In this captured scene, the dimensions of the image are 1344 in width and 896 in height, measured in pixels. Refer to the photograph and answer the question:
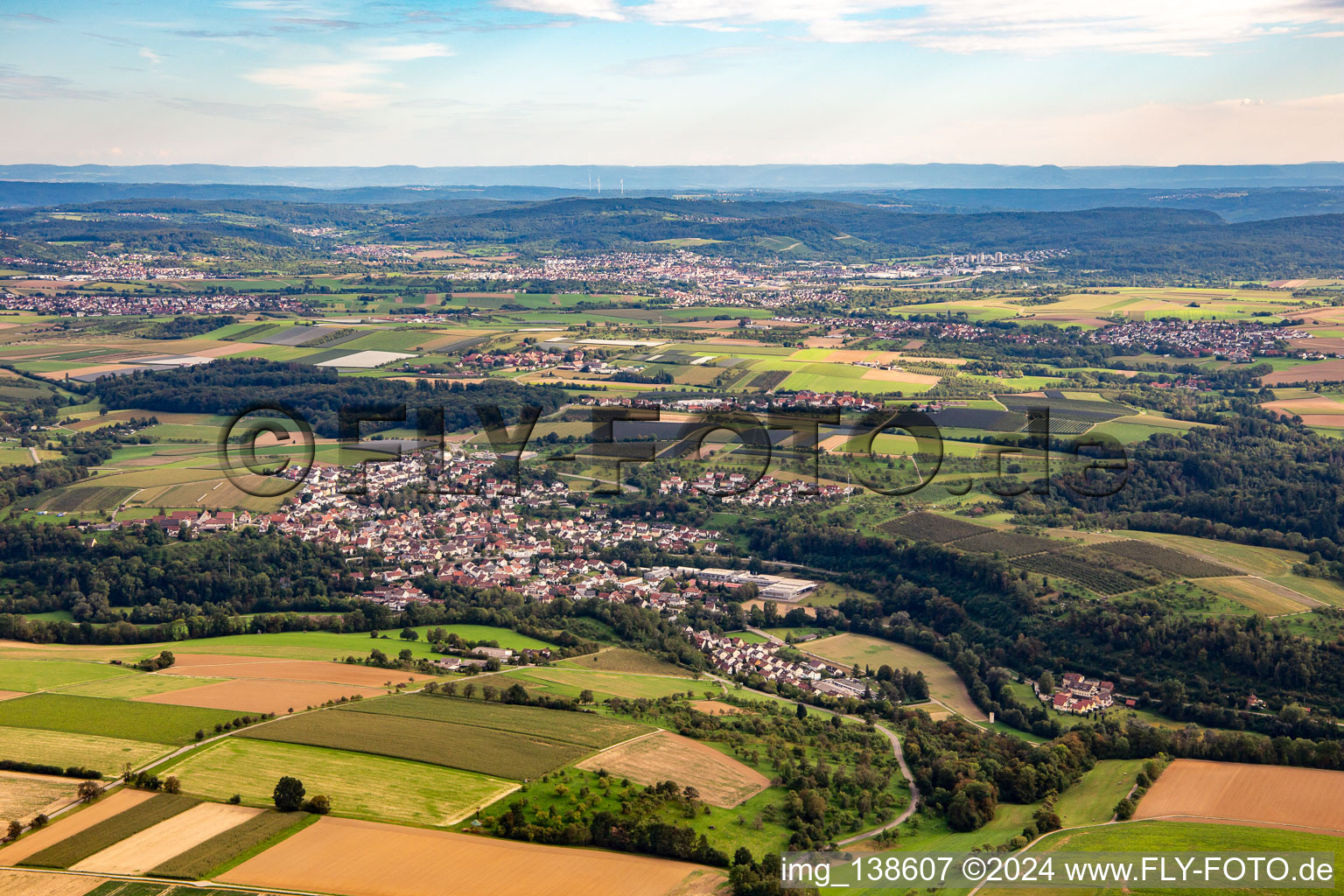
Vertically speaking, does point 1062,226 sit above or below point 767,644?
above

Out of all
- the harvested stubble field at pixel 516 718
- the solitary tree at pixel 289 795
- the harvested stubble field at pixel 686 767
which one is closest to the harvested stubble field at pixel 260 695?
the harvested stubble field at pixel 516 718

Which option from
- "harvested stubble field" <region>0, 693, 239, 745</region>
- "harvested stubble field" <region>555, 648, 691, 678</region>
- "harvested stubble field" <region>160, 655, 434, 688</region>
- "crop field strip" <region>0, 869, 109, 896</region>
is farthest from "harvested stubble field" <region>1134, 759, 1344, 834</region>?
"harvested stubble field" <region>0, 693, 239, 745</region>

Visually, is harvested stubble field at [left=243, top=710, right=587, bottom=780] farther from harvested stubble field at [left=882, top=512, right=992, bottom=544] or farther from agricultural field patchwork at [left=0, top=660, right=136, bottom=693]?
harvested stubble field at [left=882, top=512, right=992, bottom=544]

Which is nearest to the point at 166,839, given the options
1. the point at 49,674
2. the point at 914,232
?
the point at 49,674

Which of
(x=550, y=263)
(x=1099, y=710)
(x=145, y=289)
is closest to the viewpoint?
(x=1099, y=710)

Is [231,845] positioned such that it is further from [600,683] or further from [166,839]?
[600,683]

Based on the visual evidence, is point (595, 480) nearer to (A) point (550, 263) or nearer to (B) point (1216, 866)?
(B) point (1216, 866)

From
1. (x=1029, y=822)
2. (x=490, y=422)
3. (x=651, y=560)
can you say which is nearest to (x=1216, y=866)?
(x=1029, y=822)

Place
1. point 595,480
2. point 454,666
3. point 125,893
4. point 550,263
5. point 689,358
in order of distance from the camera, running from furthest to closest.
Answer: point 550,263, point 689,358, point 595,480, point 454,666, point 125,893
